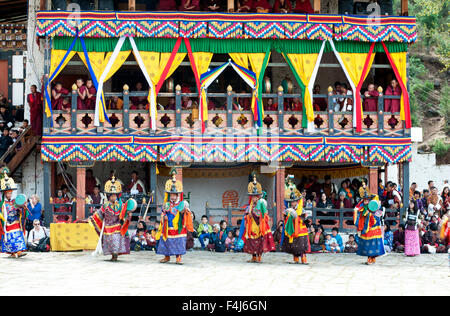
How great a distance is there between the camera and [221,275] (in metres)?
14.1

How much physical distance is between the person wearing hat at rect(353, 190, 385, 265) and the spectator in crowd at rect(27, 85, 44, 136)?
8527 millimetres

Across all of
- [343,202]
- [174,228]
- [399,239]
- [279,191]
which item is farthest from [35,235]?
[399,239]

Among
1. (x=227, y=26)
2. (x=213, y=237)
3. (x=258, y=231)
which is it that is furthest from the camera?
(x=227, y=26)

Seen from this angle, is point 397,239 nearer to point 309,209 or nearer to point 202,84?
point 309,209

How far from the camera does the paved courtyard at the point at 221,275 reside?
12117mm

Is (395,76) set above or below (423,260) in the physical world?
above

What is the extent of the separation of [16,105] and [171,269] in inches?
422

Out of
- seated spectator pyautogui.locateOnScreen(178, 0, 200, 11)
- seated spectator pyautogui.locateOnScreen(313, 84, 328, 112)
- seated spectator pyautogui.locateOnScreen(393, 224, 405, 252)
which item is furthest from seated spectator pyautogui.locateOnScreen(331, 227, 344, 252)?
seated spectator pyautogui.locateOnScreen(178, 0, 200, 11)

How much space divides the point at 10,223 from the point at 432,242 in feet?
32.0

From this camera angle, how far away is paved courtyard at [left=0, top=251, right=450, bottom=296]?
12117 millimetres

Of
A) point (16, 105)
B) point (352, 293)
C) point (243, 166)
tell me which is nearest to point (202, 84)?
point (243, 166)

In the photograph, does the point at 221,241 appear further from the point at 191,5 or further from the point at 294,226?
the point at 191,5

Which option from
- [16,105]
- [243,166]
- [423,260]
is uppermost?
[16,105]

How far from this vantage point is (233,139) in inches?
778
